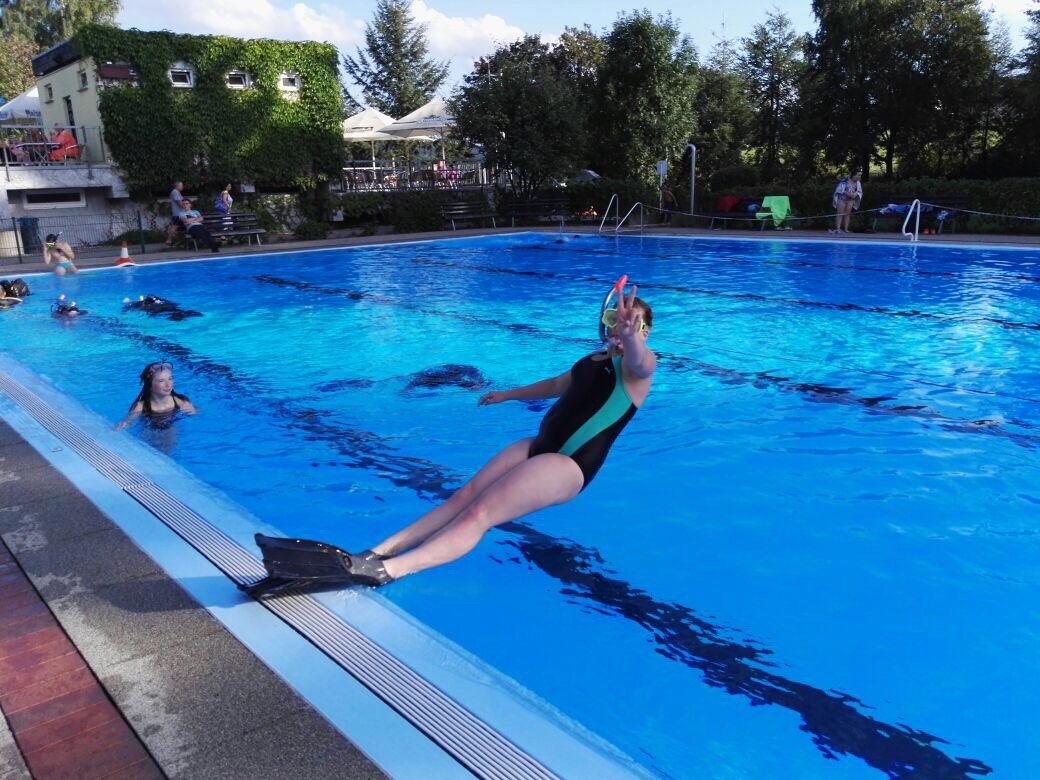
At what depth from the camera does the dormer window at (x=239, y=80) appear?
2455 cm

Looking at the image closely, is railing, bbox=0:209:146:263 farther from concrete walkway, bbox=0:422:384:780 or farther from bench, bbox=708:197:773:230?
concrete walkway, bbox=0:422:384:780

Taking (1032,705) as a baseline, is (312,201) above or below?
above

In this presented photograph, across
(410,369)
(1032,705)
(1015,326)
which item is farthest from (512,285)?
(1032,705)

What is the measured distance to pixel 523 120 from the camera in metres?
25.9

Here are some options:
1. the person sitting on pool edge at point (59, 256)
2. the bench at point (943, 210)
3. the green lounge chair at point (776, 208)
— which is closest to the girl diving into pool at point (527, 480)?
the person sitting on pool edge at point (59, 256)

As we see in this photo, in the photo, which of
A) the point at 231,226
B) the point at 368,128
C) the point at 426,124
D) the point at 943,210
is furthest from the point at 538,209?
the point at 943,210

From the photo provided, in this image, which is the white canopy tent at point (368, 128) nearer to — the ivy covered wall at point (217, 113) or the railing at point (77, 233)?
the ivy covered wall at point (217, 113)

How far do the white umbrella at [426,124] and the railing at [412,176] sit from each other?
1.22m

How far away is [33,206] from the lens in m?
22.2

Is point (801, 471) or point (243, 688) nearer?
point (243, 688)

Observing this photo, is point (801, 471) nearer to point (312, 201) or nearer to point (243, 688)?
point (243, 688)

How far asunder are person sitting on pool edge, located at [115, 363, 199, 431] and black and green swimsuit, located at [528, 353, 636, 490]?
432cm

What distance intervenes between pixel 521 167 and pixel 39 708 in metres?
25.5

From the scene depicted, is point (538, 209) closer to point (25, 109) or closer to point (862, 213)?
point (862, 213)
